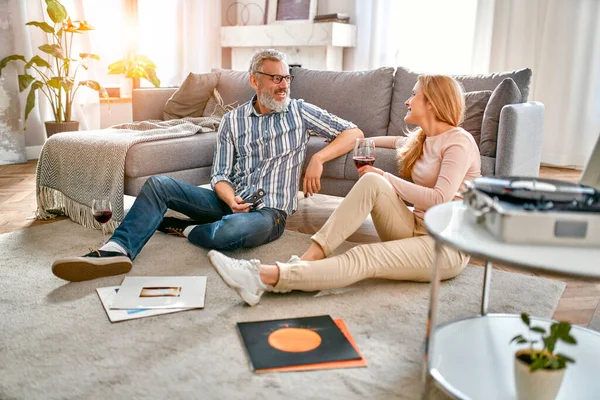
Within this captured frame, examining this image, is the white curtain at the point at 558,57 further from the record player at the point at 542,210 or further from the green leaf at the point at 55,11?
the record player at the point at 542,210

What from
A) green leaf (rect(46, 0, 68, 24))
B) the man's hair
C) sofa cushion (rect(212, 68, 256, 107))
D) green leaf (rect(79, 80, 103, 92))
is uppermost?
green leaf (rect(46, 0, 68, 24))

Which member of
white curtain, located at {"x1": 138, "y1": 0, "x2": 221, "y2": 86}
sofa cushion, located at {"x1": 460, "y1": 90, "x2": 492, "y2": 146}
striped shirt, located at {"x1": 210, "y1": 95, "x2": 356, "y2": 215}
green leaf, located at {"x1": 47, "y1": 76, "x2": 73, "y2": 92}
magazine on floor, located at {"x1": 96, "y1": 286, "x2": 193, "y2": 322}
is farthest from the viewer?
white curtain, located at {"x1": 138, "y1": 0, "x2": 221, "y2": 86}

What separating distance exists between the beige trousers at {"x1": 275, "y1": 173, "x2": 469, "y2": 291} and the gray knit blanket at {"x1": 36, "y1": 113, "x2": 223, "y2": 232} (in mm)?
1244

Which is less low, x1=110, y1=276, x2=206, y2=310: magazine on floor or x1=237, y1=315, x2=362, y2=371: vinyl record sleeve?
x1=237, y1=315, x2=362, y2=371: vinyl record sleeve

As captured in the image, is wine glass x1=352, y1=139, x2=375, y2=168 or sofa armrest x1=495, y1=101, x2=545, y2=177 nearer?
wine glass x1=352, y1=139, x2=375, y2=168

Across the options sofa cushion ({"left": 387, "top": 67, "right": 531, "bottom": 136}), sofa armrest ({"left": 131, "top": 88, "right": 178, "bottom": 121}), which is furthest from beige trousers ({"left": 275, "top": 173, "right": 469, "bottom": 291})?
sofa armrest ({"left": 131, "top": 88, "right": 178, "bottom": 121})

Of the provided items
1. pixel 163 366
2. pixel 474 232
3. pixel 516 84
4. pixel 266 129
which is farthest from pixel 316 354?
pixel 516 84

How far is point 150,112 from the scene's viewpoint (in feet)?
12.4

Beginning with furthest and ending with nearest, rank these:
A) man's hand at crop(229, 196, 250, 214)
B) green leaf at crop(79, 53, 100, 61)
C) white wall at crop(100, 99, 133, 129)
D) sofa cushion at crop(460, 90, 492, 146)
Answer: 1. white wall at crop(100, 99, 133, 129)
2. green leaf at crop(79, 53, 100, 61)
3. sofa cushion at crop(460, 90, 492, 146)
4. man's hand at crop(229, 196, 250, 214)

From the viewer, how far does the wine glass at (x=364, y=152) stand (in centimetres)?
207

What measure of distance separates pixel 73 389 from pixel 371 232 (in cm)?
174

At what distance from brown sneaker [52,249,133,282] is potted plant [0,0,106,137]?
2756mm

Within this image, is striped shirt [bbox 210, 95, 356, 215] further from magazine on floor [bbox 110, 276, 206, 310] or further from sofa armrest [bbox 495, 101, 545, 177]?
sofa armrest [bbox 495, 101, 545, 177]

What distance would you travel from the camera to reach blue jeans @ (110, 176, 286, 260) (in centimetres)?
228
